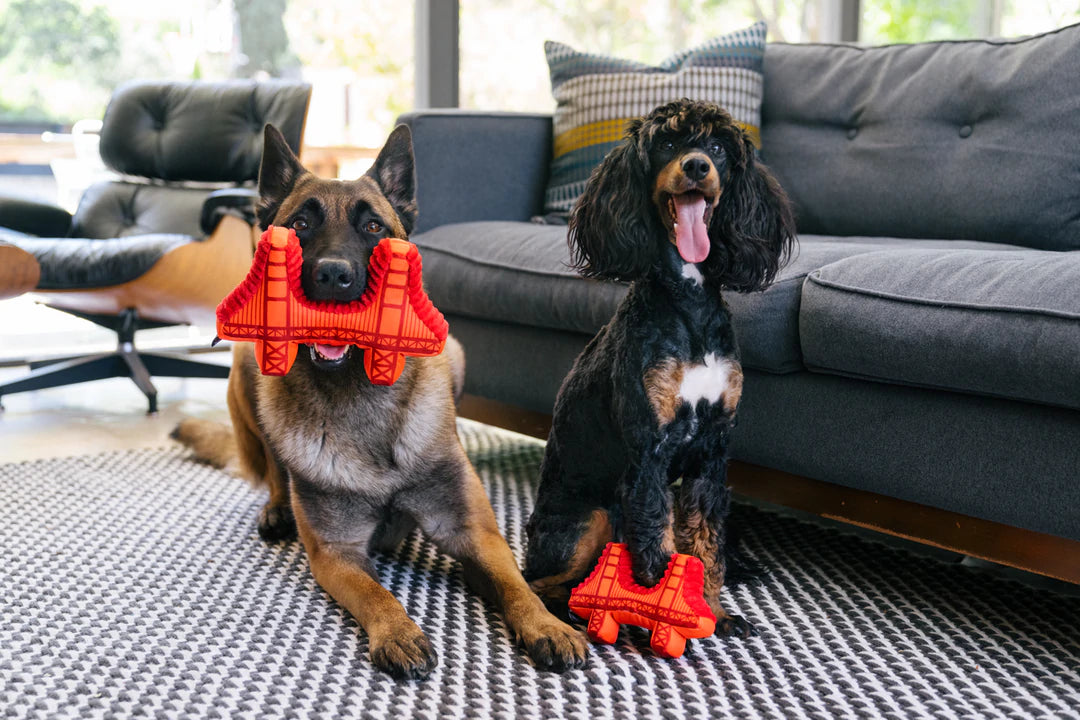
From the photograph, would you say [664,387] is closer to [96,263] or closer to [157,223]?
[96,263]

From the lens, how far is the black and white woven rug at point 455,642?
1.47 m

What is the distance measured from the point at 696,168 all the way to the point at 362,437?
0.81 m

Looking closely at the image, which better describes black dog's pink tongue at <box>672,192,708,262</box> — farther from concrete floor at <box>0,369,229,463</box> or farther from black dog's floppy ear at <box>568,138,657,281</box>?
concrete floor at <box>0,369,229,463</box>

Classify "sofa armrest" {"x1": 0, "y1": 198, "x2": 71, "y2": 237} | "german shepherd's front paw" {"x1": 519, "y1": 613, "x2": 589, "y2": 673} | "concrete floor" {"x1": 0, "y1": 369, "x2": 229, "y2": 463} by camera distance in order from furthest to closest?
1. "sofa armrest" {"x1": 0, "y1": 198, "x2": 71, "y2": 237}
2. "concrete floor" {"x1": 0, "y1": 369, "x2": 229, "y2": 463}
3. "german shepherd's front paw" {"x1": 519, "y1": 613, "x2": 589, "y2": 673}

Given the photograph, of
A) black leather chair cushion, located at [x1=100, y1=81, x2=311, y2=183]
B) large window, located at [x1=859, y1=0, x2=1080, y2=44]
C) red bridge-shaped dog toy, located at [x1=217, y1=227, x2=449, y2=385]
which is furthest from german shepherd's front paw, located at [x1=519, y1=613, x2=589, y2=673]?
large window, located at [x1=859, y1=0, x2=1080, y2=44]

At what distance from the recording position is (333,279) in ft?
5.35

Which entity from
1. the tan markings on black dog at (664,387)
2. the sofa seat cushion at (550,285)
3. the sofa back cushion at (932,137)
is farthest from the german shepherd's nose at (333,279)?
the sofa back cushion at (932,137)

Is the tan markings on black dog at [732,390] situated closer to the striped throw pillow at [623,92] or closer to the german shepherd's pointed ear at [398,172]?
the german shepherd's pointed ear at [398,172]

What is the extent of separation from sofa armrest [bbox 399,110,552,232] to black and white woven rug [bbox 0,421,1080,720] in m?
1.17

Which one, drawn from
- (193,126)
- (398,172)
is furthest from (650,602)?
(193,126)

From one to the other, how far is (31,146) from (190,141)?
853mm

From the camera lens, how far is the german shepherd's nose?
1.62 meters

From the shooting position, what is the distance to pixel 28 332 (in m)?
4.53

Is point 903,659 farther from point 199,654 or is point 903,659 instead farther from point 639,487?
point 199,654
